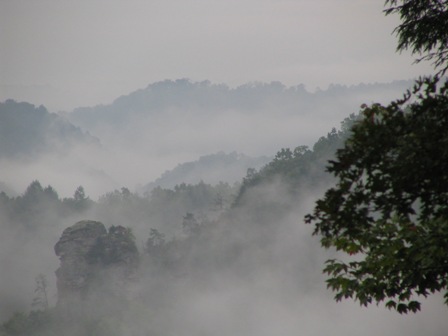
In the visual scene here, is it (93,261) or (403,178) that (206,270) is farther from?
(403,178)

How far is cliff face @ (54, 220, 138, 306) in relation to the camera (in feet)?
356

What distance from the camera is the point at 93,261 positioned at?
361 ft

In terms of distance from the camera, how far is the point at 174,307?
4510 inches

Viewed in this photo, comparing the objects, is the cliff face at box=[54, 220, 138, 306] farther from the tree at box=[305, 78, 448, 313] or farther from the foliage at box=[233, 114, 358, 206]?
the tree at box=[305, 78, 448, 313]

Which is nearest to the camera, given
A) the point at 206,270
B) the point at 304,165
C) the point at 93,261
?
the point at 93,261

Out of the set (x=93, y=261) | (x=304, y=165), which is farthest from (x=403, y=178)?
(x=304, y=165)

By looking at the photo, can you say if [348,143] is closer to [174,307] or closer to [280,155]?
[174,307]

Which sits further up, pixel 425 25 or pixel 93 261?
pixel 93 261

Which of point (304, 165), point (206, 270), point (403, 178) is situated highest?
point (304, 165)

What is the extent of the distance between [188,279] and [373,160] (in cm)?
11977

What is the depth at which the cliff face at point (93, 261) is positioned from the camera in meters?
108

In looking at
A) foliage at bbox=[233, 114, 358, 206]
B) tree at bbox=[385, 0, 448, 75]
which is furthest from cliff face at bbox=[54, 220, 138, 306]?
tree at bbox=[385, 0, 448, 75]

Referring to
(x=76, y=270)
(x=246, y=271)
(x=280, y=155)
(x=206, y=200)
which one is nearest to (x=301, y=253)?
(x=246, y=271)

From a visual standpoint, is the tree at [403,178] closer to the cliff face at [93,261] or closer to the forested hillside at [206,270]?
the forested hillside at [206,270]
